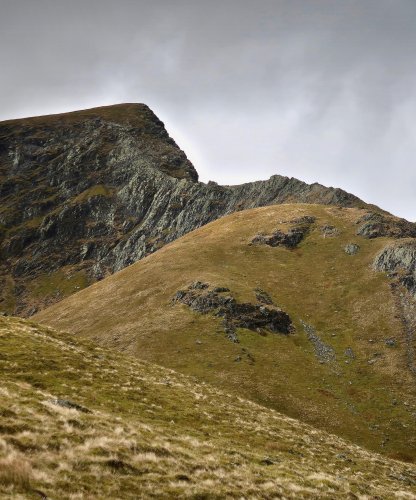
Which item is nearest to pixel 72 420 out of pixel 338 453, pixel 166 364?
pixel 338 453

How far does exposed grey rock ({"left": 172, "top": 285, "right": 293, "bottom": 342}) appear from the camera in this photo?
96.5 meters

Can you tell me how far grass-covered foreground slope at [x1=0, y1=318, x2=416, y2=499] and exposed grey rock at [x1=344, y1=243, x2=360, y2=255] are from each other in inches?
3497

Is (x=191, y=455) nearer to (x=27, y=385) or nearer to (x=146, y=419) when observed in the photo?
(x=146, y=419)

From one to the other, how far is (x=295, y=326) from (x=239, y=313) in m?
12.7

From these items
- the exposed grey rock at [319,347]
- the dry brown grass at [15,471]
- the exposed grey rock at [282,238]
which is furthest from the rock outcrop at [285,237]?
the dry brown grass at [15,471]

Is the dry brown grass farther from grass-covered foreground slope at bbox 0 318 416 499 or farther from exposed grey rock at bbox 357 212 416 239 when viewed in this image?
exposed grey rock at bbox 357 212 416 239

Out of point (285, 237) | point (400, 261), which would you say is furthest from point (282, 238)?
point (400, 261)

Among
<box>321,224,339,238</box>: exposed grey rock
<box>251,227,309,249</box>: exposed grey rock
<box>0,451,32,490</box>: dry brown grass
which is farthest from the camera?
<box>321,224,339,238</box>: exposed grey rock

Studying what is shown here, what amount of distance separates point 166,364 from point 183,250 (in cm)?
6144

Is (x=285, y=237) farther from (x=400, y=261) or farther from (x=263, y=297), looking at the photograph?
(x=263, y=297)

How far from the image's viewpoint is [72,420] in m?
22.9

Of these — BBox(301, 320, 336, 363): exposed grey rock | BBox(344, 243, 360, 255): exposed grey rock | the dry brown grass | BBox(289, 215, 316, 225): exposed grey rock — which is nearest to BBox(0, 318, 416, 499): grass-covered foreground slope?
the dry brown grass

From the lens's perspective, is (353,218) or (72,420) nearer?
(72,420)

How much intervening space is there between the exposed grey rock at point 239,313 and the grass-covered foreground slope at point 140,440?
44.0 m
